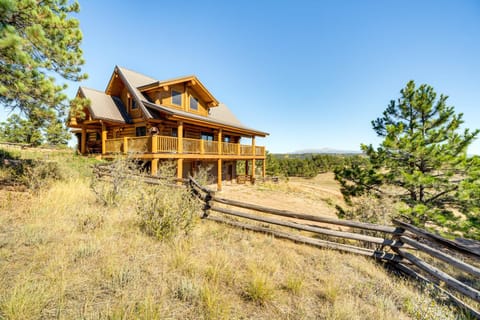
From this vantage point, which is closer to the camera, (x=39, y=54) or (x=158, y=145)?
(x=39, y=54)

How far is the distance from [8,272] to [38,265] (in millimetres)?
305

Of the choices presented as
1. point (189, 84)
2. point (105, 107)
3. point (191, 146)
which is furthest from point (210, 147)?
point (105, 107)

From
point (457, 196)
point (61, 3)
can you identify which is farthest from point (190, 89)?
point (457, 196)

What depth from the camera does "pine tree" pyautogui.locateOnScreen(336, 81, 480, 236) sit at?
727cm

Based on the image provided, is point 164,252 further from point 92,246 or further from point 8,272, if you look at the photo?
point 8,272

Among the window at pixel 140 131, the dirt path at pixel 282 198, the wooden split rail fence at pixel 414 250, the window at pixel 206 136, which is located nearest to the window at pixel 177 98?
the window at pixel 140 131

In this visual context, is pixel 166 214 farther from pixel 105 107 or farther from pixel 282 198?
pixel 105 107

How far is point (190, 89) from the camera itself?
56.2ft

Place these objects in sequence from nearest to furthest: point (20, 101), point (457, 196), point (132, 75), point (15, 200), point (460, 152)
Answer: point (15, 200) < point (20, 101) < point (457, 196) < point (460, 152) < point (132, 75)

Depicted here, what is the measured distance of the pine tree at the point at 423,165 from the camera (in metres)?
7.27

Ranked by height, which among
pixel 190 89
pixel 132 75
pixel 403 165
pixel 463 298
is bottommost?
pixel 463 298

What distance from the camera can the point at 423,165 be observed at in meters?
8.21

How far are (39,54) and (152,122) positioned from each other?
7948mm

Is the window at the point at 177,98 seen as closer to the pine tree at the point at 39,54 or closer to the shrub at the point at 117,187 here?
the pine tree at the point at 39,54
